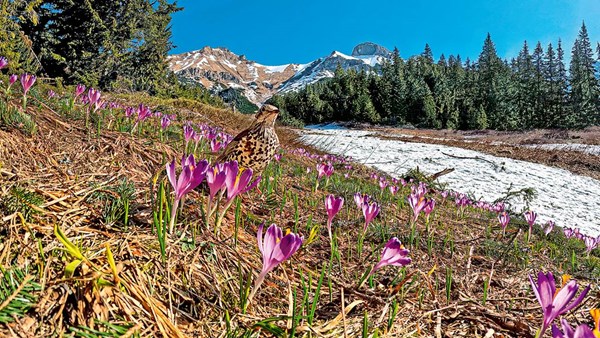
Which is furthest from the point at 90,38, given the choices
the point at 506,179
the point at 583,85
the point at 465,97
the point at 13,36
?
the point at 583,85

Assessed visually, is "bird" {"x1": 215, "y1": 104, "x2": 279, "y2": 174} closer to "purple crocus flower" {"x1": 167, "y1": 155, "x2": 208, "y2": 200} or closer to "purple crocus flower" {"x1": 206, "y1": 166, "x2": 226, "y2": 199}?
"purple crocus flower" {"x1": 206, "y1": 166, "x2": 226, "y2": 199}

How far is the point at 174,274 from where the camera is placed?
121 cm

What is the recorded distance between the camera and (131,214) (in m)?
1.48

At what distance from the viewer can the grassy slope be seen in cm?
93

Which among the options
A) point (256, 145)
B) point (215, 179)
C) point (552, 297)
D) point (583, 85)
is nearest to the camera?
point (552, 297)

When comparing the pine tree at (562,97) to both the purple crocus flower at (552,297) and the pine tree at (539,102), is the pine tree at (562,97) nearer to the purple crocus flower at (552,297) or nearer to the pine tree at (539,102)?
the pine tree at (539,102)

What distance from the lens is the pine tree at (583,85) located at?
5416 cm

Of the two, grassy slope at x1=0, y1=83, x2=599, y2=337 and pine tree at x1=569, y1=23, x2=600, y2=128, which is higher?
pine tree at x1=569, y1=23, x2=600, y2=128

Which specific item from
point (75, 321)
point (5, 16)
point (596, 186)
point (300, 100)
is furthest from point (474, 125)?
point (75, 321)

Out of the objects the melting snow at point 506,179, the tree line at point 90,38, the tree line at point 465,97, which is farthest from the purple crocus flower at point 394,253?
the tree line at point 465,97

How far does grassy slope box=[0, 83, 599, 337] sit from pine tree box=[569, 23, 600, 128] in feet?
205

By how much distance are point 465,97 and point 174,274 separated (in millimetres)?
62690

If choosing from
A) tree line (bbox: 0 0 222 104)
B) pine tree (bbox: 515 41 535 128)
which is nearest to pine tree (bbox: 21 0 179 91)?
tree line (bbox: 0 0 222 104)

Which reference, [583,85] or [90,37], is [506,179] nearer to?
[90,37]
